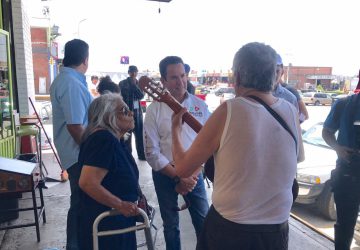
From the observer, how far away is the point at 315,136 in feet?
19.9

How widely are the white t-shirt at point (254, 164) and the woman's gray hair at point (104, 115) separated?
75 centimetres

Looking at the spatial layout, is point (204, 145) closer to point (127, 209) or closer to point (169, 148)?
point (127, 209)

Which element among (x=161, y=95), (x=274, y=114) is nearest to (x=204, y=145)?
(x=274, y=114)

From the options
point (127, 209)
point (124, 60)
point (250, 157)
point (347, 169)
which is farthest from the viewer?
point (124, 60)

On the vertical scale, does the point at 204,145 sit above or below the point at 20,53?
below

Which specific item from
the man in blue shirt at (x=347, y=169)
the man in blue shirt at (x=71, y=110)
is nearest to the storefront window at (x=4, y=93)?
the man in blue shirt at (x=71, y=110)

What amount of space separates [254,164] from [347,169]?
1.61 m

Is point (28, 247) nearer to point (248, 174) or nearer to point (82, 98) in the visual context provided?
point (82, 98)

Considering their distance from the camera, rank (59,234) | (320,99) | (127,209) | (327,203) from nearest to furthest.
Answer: (127,209) < (59,234) < (327,203) < (320,99)

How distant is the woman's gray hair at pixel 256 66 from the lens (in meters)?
1.45

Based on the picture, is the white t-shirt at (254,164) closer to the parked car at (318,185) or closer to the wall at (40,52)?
the parked car at (318,185)

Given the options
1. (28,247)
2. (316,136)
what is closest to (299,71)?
(316,136)

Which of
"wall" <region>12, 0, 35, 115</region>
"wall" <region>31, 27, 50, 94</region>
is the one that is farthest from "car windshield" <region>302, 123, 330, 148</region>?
"wall" <region>31, 27, 50, 94</region>

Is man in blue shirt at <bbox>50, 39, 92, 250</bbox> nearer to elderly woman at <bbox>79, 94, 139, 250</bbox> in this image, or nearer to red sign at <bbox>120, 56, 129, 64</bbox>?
elderly woman at <bbox>79, 94, 139, 250</bbox>
